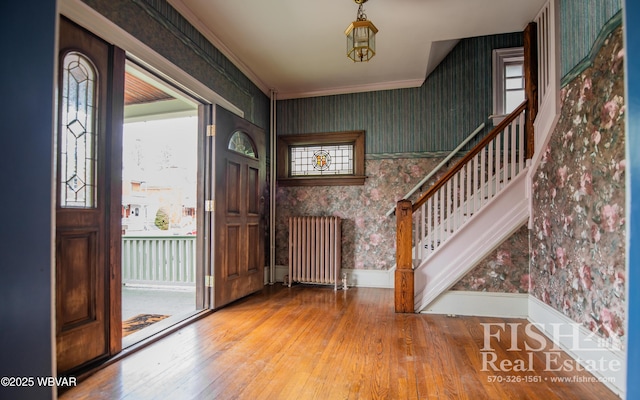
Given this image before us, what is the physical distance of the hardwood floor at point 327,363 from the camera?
164 centimetres

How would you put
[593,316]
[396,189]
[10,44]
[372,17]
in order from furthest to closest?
[396,189] → [372,17] → [593,316] → [10,44]

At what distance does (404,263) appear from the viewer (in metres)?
3.05

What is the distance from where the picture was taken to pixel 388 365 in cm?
195

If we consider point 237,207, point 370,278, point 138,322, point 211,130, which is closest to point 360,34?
point 211,130

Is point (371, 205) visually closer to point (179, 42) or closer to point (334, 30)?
point (334, 30)

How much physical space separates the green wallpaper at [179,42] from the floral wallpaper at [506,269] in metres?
3.30

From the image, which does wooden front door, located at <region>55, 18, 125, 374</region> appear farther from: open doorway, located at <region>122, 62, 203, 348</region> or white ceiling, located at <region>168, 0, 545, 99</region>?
open doorway, located at <region>122, 62, 203, 348</region>

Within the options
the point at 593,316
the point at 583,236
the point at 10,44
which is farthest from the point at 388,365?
the point at 10,44

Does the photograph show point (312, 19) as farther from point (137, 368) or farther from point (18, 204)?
point (137, 368)

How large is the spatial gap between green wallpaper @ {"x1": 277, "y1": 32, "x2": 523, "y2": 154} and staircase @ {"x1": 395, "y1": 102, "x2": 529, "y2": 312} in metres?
1.05

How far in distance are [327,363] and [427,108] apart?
11.6 feet

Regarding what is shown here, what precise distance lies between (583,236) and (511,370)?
104 cm

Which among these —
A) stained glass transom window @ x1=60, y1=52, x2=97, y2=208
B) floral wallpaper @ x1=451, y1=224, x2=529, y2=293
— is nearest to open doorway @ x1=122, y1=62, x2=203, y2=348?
stained glass transom window @ x1=60, y1=52, x2=97, y2=208

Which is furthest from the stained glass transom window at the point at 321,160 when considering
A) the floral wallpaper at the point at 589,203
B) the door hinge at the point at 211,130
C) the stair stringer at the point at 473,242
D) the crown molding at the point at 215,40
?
the floral wallpaper at the point at 589,203
